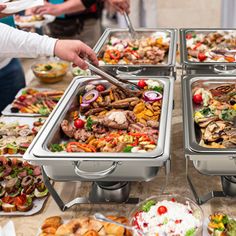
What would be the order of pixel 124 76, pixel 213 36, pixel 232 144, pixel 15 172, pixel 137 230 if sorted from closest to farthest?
pixel 137 230 < pixel 232 144 < pixel 15 172 < pixel 124 76 < pixel 213 36

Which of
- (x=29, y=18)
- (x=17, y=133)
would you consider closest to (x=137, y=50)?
(x=17, y=133)

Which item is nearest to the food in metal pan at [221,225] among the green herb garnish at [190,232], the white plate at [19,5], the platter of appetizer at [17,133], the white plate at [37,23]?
the green herb garnish at [190,232]

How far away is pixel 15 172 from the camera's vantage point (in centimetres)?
149

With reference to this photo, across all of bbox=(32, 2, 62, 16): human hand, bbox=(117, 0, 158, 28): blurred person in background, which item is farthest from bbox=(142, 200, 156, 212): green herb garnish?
bbox=(117, 0, 158, 28): blurred person in background

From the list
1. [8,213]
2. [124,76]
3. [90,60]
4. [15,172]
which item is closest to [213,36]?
[124,76]

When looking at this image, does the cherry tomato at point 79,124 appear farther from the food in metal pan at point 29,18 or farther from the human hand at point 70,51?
the food in metal pan at point 29,18

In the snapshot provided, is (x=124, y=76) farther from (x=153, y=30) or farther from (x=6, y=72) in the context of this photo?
(x=6, y=72)

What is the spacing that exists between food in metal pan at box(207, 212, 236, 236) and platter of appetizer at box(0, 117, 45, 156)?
0.84 metres

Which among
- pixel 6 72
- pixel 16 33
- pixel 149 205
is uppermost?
pixel 16 33

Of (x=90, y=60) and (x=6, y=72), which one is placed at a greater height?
(x=90, y=60)

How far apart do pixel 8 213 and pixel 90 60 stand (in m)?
0.64

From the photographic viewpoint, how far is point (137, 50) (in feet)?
7.00

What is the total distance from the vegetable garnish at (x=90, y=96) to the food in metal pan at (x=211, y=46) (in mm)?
544

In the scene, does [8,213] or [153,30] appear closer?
[8,213]
